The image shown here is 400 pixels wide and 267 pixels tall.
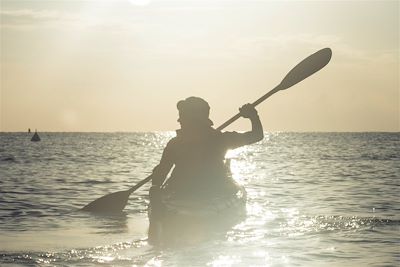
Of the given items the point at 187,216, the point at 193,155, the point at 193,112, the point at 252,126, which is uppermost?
the point at 193,112

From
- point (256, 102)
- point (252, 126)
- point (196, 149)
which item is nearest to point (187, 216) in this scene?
point (196, 149)

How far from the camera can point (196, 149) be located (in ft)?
37.6

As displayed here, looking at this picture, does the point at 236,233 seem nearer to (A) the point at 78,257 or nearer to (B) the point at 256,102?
(B) the point at 256,102

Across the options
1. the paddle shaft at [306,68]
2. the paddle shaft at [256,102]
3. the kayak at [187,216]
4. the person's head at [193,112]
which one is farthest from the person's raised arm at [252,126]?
the paddle shaft at [306,68]

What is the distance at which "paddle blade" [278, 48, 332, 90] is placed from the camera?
46.5 feet

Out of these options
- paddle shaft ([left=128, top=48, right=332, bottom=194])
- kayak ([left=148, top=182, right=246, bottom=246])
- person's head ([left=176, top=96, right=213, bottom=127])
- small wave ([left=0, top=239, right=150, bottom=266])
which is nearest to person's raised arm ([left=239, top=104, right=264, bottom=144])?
person's head ([left=176, top=96, right=213, bottom=127])

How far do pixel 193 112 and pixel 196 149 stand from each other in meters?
0.67

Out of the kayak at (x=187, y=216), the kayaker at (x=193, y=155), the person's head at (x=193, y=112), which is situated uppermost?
the person's head at (x=193, y=112)

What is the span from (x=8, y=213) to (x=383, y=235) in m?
9.50

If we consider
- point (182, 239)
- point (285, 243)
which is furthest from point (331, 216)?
point (182, 239)

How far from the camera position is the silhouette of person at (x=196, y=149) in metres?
11.4

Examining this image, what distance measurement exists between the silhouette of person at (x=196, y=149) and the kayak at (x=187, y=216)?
151 millimetres

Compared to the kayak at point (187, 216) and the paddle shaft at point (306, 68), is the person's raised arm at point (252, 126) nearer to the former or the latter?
the kayak at point (187, 216)

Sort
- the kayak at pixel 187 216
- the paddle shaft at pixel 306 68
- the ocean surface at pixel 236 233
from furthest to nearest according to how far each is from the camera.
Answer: the paddle shaft at pixel 306 68 < the kayak at pixel 187 216 < the ocean surface at pixel 236 233
